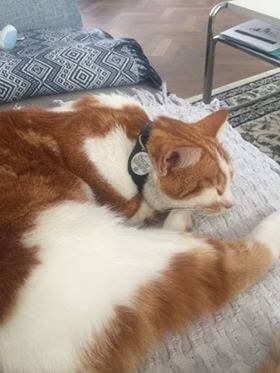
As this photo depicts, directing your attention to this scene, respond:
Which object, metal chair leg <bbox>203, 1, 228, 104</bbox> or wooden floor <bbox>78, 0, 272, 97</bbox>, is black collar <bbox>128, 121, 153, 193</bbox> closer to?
metal chair leg <bbox>203, 1, 228, 104</bbox>

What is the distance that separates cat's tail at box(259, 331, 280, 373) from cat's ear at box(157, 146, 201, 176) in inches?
15.5

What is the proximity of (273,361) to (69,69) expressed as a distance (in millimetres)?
1101

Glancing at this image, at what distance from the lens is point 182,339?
80 centimetres

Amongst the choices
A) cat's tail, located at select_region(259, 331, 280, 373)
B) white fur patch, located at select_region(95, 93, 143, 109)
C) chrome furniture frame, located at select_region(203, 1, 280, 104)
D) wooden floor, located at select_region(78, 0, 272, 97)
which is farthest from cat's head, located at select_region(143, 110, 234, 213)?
wooden floor, located at select_region(78, 0, 272, 97)

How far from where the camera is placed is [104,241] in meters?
0.79

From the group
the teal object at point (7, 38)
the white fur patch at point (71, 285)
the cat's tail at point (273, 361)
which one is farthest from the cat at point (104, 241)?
the teal object at point (7, 38)

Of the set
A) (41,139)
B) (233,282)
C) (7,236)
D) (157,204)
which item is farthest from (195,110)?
(7,236)

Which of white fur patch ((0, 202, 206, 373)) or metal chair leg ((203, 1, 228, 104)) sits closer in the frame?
white fur patch ((0, 202, 206, 373))

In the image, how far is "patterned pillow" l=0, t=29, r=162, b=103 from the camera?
1439 mm

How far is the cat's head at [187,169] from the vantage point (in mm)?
932

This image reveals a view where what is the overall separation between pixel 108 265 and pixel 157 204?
12.3 inches

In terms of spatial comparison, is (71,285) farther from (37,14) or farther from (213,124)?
(37,14)

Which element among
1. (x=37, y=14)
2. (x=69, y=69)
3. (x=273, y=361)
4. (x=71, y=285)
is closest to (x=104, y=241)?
(x=71, y=285)

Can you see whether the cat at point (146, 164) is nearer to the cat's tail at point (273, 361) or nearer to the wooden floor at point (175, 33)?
the cat's tail at point (273, 361)
